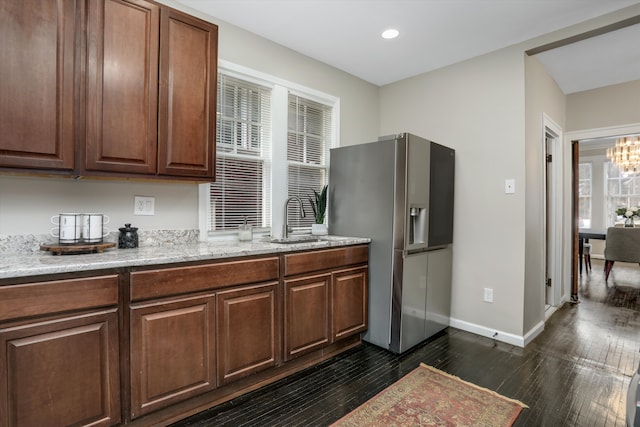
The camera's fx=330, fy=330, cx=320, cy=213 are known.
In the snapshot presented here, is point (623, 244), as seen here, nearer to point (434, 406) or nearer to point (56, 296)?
point (434, 406)

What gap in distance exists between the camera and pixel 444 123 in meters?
3.34

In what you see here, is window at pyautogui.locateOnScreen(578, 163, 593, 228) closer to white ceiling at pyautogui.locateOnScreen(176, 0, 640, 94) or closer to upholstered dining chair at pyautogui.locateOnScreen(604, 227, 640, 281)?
upholstered dining chair at pyautogui.locateOnScreen(604, 227, 640, 281)

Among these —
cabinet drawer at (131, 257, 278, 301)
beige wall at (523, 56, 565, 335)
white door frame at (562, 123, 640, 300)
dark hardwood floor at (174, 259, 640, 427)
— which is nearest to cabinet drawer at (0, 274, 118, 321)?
cabinet drawer at (131, 257, 278, 301)

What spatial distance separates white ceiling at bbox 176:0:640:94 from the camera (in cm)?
231

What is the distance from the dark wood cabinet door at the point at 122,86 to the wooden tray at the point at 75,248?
41 cm

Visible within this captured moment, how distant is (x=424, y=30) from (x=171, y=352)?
2.86m

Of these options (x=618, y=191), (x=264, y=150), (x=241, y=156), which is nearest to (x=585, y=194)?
(x=618, y=191)

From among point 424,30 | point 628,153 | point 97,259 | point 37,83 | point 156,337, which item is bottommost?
point 156,337

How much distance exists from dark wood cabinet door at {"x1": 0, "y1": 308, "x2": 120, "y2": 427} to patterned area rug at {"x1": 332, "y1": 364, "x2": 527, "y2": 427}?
1167 millimetres

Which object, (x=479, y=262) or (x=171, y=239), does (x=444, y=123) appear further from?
(x=171, y=239)

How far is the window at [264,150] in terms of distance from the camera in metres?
2.59

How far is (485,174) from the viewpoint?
3.05 m

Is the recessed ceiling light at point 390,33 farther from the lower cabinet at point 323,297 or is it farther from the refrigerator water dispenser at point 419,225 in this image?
the lower cabinet at point 323,297

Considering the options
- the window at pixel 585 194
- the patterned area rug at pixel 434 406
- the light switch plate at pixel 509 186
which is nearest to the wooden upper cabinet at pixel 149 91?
the patterned area rug at pixel 434 406
